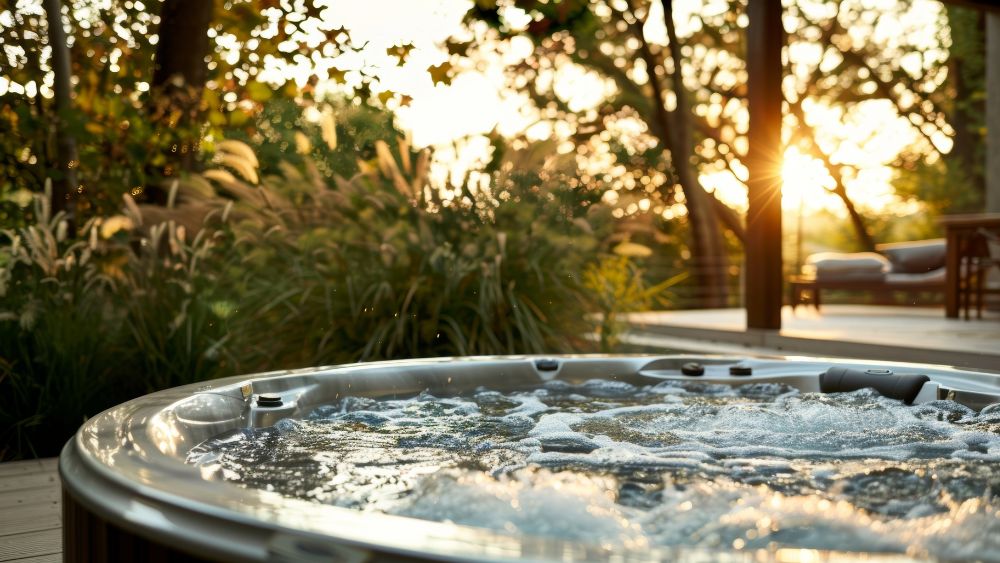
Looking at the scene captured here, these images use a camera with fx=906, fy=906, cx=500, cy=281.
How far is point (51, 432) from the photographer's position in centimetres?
258

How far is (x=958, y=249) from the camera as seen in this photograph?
5562 mm

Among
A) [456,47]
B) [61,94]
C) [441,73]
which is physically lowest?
[61,94]

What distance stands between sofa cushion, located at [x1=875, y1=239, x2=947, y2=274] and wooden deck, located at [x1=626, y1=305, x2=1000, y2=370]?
13.7 inches

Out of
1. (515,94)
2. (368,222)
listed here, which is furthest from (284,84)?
(515,94)

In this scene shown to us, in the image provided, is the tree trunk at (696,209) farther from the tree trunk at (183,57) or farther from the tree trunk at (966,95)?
the tree trunk at (183,57)

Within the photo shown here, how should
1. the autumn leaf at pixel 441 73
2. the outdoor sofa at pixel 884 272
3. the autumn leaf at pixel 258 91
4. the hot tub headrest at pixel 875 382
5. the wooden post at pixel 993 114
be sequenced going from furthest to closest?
the outdoor sofa at pixel 884 272, the wooden post at pixel 993 114, the autumn leaf at pixel 258 91, the autumn leaf at pixel 441 73, the hot tub headrest at pixel 875 382

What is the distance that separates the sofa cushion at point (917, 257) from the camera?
6.64 m

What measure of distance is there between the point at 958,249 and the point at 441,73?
360 centimetres

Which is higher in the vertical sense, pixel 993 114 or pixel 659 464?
pixel 993 114

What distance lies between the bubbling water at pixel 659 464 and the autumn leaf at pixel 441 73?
1.77 meters

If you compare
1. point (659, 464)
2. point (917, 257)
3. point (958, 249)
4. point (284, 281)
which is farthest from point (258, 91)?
point (917, 257)

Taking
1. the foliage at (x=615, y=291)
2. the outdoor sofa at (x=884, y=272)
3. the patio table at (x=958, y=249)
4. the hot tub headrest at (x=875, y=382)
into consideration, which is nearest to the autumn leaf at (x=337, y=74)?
the foliage at (x=615, y=291)

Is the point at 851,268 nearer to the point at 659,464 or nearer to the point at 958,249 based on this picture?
the point at 958,249

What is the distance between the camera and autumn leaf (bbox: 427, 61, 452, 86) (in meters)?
3.77
